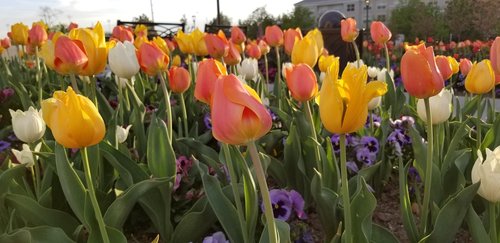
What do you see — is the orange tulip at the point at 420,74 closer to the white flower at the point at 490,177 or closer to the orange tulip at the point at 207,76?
the white flower at the point at 490,177

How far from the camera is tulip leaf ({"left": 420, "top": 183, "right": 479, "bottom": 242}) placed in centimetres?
135

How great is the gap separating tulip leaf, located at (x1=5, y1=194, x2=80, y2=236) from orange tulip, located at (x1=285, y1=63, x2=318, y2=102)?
0.87m

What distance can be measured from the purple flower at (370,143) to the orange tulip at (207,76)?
1137mm

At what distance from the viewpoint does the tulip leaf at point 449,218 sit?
135 centimetres

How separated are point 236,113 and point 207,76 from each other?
18.9 inches

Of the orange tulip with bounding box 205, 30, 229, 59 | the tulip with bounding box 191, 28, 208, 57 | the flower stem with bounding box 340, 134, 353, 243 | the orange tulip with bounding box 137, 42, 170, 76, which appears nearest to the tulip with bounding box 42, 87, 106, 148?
the flower stem with bounding box 340, 134, 353, 243

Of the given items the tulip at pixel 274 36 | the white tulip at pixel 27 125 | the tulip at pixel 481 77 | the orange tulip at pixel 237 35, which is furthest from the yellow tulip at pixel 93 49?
the orange tulip at pixel 237 35

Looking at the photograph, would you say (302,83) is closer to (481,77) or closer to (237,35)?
(481,77)

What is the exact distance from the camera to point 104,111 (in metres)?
2.80

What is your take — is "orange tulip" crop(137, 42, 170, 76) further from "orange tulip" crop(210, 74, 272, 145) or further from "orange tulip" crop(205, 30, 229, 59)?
"orange tulip" crop(210, 74, 272, 145)

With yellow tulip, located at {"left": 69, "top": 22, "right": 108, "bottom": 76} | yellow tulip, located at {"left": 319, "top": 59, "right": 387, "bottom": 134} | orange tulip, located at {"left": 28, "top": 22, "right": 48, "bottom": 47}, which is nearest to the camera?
yellow tulip, located at {"left": 319, "top": 59, "right": 387, "bottom": 134}

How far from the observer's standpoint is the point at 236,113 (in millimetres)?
821

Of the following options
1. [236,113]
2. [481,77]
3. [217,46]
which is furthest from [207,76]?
[217,46]

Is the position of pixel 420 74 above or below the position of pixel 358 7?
below
